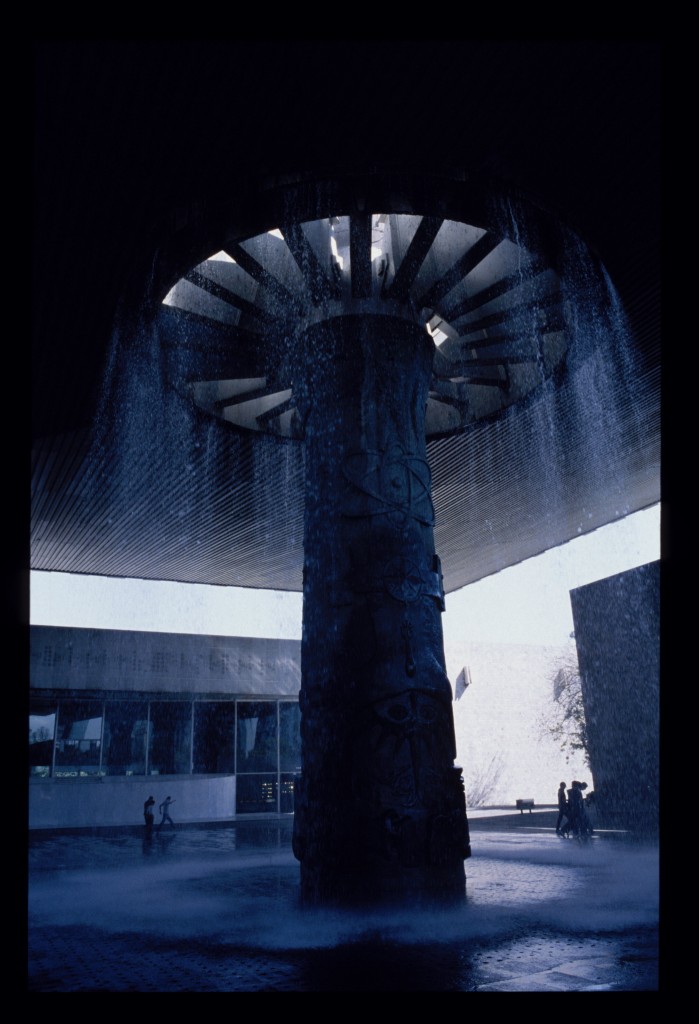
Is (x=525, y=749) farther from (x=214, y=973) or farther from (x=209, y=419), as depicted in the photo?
(x=214, y=973)

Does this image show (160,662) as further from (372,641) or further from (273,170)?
(273,170)

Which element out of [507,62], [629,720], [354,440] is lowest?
[629,720]

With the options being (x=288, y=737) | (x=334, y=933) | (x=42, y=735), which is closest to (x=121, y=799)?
(x=42, y=735)

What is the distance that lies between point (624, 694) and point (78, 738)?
49.9 feet

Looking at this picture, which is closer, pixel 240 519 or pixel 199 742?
pixel 240 519

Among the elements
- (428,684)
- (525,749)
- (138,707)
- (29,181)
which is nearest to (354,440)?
(428,684)


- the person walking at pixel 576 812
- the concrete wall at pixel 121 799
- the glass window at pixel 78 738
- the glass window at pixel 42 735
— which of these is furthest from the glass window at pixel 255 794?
the person walking at pixel 576 812

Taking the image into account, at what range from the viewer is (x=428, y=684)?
8.41 metres

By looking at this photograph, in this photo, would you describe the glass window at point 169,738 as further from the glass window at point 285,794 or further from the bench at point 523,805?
the bench at point 523,805

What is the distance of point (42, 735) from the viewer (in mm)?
22906

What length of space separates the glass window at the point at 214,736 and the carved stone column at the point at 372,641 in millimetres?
17097

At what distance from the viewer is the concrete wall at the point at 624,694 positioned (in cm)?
1792

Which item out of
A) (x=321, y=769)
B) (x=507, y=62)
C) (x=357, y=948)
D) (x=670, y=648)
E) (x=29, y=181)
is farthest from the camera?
(x=321, y=769)

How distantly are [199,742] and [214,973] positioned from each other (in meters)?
20.1
